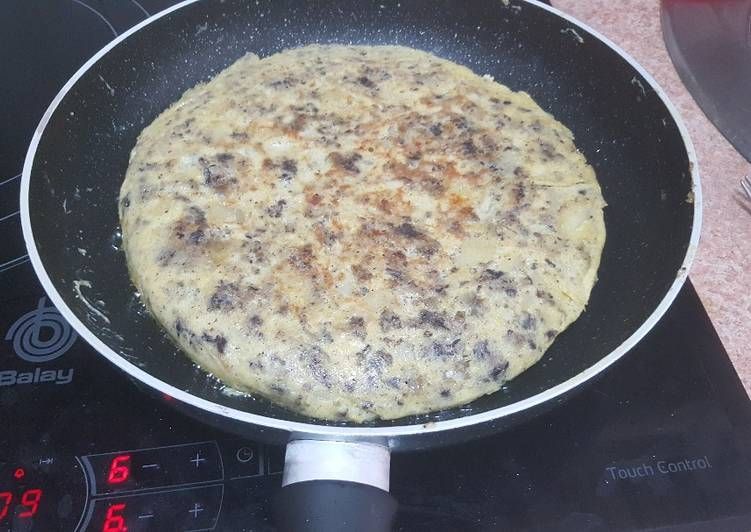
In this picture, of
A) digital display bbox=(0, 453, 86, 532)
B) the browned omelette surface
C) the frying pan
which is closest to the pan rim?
the frying pan

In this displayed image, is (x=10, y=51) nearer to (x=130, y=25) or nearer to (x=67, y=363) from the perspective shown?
(x=130, y=25)

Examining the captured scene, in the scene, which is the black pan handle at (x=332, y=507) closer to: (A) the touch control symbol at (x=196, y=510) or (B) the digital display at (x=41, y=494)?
(A) the touch control symbol at (x=196, y=510)

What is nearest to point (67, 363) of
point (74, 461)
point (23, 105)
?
point (74, 461)

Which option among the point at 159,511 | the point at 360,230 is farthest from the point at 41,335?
the point at 360,230

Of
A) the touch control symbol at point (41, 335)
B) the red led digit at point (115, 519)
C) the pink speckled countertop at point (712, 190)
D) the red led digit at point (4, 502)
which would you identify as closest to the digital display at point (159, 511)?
the red led digit at point (115, 519)

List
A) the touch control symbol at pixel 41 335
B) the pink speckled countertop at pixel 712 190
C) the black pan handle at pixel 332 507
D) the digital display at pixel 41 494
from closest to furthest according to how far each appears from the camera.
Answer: the black pan handle at pixel 332 507 → the digital display at pixel 41 494 → the touch control symbol at pixel 41 335 → the pink speckled countertop at pixel 712 190
